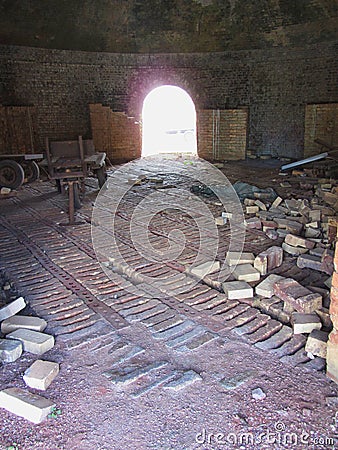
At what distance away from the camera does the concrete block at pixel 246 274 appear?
15.8ft

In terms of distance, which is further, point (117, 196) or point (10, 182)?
point (10, 182)

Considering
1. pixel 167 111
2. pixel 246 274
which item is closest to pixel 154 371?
pixel 246 274

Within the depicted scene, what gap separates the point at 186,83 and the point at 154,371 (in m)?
14.5

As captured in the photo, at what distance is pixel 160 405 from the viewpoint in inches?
114

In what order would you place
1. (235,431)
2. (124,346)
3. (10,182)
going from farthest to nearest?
(10,182) → (124,346) → (235,431)

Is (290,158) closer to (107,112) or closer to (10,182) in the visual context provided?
(107,112)

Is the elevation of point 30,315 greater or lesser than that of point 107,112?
lesser

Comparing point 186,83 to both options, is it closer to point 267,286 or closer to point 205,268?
point 205,268

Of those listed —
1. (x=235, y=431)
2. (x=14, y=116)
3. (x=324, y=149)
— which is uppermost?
(x=14, y=116)

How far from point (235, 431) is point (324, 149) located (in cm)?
1221

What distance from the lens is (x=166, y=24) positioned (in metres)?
15.2

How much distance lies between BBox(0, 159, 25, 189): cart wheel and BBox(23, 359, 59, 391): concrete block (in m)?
7.81

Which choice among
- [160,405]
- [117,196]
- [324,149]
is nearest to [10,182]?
[117,196]

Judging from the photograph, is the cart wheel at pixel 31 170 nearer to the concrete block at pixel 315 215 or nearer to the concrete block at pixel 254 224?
the concrete block at pixel 254 224
